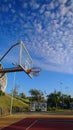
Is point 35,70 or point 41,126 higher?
point 35,70

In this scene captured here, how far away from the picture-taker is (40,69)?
25234mm

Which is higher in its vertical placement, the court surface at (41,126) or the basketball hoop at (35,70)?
the basketball hoop at (35,70)

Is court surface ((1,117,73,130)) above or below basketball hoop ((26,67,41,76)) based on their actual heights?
below

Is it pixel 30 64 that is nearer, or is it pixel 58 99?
pixel 30 64

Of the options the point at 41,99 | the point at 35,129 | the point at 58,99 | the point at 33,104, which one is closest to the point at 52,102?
the point at 58,99

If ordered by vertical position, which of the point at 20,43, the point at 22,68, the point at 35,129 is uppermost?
the point at 20,43

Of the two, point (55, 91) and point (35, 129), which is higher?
point (55, 91)

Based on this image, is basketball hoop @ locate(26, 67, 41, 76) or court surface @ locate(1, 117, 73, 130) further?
court surface @ locate(1, 117, 73, 130)

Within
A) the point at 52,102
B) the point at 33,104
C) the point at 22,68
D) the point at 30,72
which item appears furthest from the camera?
the point at 52,102

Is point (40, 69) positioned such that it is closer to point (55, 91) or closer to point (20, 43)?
point (20, 43)

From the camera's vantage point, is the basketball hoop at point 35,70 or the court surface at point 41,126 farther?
the court surface at point 41,126

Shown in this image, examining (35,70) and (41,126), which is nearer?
(35,70)

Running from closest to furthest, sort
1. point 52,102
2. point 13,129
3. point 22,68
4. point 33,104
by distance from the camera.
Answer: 1. point 22,68
2. point 13,129
3. point 33,104
4. point 52,102

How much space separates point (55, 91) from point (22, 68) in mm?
104047
